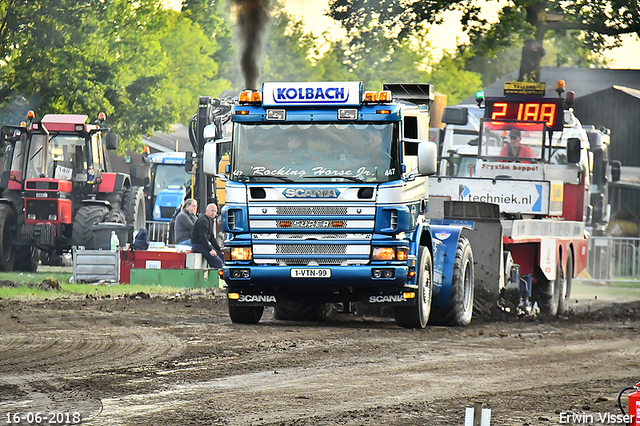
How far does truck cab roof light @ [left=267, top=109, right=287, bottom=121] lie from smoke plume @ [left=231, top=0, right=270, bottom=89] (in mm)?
14106

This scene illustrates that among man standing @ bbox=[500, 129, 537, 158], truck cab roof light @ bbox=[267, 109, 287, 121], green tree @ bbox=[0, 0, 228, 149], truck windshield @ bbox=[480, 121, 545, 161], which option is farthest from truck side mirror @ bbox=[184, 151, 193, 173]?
truck cab roof light @ bbox=[267, 109, 287, 121]

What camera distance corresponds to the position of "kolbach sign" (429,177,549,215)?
18.4m

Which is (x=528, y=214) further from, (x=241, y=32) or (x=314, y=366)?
(x=241, y=32)

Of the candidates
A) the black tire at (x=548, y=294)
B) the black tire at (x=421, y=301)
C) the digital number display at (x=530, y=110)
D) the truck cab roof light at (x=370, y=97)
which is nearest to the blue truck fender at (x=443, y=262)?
the black tire at (x=421, y=301)

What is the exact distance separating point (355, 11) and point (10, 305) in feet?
73.5

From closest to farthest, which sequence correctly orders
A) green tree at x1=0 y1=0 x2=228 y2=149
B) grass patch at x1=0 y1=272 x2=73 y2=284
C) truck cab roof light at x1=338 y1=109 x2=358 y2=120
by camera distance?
truck cab roof light at x1=338 y1=109 x2=358 y2=120
grass patch at x1=0 y1=272 x2=73 y2=284
green tree at x1=0 y1=0 x2=228 y2=149

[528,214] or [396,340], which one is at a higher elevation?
[528,214]

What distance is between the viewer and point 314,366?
418 inches

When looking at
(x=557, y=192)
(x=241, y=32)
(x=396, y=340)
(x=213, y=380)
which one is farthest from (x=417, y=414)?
(x=241, y=32)

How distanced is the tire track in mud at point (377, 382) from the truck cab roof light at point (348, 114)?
290 centimetres

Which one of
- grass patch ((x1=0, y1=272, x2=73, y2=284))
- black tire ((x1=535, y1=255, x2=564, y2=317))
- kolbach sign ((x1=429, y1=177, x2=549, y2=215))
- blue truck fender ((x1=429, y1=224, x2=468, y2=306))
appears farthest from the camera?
grass patch ((x1=0, y1=272, x2=73, y2=284))

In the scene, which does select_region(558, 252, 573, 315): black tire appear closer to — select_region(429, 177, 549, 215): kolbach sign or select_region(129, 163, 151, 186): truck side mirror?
select_region(429, 177, 549, 215): kolbach sign

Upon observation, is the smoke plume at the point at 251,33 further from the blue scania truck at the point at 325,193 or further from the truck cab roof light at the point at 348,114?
the truck cab roof light at the point at 348,114

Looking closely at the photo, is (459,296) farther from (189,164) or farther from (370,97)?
(189,164)
